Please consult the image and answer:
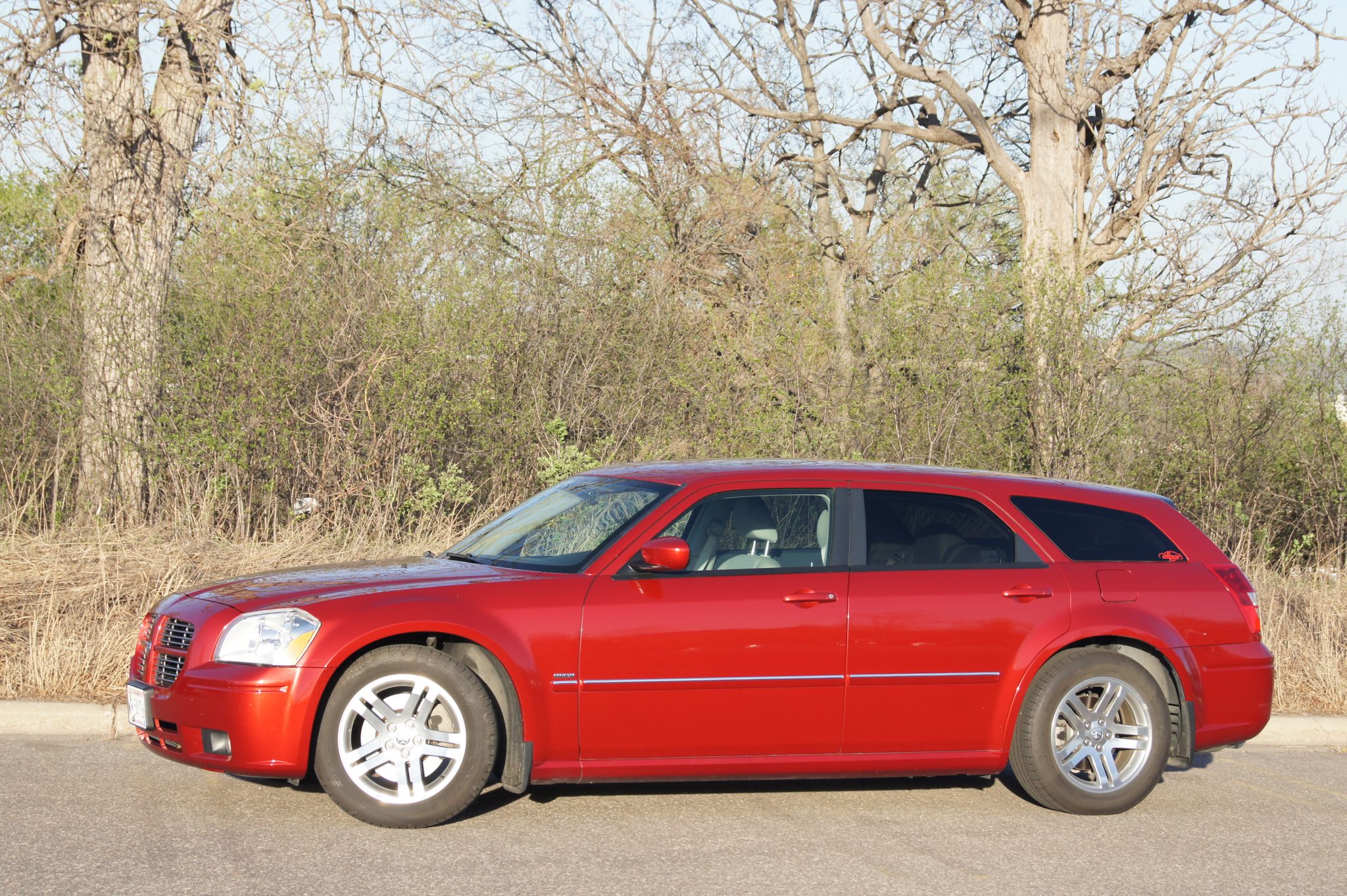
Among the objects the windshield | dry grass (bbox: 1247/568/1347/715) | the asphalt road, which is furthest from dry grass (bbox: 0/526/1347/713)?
the windshield

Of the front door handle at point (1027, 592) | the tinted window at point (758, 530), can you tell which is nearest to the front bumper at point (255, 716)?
the tinted window at point (758, 530)

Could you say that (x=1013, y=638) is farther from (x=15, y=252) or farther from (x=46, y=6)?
(x=15, y=252)

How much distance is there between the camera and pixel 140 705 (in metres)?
5.59

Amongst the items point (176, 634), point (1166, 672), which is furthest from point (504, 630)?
point (1166, 672)

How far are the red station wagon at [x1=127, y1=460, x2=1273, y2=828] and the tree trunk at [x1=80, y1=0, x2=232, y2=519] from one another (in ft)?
24.8

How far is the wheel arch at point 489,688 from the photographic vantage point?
5395 millimetres

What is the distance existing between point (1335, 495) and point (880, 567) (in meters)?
11.2

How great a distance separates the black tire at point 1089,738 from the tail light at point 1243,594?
0.61 meters

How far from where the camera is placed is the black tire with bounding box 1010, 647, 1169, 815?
600 centimetres

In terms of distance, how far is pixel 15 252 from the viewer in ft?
53.4

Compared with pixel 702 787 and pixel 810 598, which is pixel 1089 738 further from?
pixel 702 787

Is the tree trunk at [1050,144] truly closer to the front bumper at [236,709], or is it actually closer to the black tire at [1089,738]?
the black tire at [1089,738]

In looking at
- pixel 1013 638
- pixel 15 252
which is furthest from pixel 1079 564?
pixel 15 252

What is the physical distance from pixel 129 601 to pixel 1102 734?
627 centimetres
